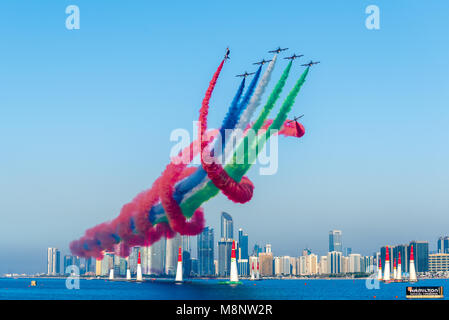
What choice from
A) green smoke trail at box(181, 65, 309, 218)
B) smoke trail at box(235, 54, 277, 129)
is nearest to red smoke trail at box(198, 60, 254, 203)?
green smoke trail at box(181, 65, 309, 218)

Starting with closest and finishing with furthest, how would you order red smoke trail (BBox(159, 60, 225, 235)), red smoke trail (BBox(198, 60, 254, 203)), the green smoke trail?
red smoke trail (BBox(198, 60, 254, 203))
the green smoke trail
red smoke trail (BBox(159, 60, 225, 235))

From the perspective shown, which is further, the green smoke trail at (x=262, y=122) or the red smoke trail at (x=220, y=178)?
the green smoke trail at (x=262, y=122)

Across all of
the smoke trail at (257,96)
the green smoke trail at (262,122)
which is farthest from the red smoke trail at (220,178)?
the smoke trail at (257,96)

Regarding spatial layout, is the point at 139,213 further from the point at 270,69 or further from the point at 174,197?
the point at 270,69

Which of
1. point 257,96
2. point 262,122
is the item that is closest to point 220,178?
point 262,122

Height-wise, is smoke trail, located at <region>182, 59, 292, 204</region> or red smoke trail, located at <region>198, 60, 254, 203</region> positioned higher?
smoke trail, located at <region>182, 59, 292, 204</region>

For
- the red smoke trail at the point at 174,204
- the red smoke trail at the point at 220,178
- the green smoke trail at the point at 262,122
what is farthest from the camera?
the red smoke trail at the point at 174,204

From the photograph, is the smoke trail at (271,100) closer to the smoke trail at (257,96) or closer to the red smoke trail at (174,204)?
the smoke trail at (257,96)

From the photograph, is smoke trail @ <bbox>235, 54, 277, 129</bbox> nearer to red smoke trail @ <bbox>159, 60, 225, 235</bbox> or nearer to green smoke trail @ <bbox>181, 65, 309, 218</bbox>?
green smoke trail @ <bbox>181, 65, 309, 218</bbox>

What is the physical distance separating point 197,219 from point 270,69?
47024mm

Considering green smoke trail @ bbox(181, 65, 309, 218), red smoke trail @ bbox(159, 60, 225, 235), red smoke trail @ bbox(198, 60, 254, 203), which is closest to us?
red smoke trail @ bbox(198, 60, 254, 203)

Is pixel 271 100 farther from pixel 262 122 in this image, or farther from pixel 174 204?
pixel 174 204

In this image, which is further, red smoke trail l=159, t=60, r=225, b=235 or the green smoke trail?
red smoke trail l=159, t=60, r=225, b=235
